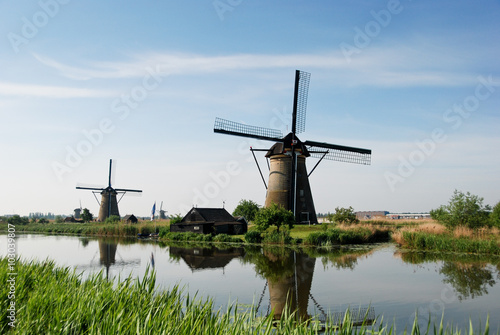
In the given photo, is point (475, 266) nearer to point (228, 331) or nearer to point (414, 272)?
point (414, 272)

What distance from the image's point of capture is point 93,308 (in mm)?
5582

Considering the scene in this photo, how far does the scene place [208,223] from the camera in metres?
35.4

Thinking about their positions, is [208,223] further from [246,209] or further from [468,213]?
[468,213]

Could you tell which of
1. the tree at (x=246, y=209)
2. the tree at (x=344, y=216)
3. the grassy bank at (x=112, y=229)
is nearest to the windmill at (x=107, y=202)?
the grassy bank at (x=112, y=229)

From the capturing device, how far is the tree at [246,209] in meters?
46.8

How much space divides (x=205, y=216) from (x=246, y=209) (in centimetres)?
1112

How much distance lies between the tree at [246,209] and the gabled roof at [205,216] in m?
8.07

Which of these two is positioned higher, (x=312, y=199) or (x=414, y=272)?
(x=312, y=199)

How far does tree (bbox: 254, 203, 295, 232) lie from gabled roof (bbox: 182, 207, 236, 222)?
8.86m

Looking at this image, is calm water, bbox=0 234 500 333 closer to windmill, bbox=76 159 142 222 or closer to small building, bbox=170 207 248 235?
small building, bbox=170 207 248 235

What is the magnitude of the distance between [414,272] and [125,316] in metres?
12.5

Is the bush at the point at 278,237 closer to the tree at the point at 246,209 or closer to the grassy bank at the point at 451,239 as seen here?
the grassy bank at the point at 451,239

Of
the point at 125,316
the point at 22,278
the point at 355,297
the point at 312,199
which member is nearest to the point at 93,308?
the point at 125,316

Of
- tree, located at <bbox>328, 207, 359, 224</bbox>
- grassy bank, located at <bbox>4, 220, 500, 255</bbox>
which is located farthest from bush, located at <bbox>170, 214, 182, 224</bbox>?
tree, located at <bbox>328, 207, 359, 224</bbox>
